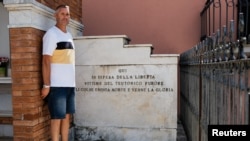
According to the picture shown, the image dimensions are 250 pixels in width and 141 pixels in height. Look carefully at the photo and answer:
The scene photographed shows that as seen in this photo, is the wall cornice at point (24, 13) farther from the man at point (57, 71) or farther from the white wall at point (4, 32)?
the white wall at point (4, 32)

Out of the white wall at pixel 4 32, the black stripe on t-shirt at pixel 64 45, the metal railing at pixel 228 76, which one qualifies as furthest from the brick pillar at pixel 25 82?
the metal railing at pixel 228 76

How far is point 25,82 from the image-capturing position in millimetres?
3342

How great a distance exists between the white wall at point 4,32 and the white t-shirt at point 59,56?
1.54 meters

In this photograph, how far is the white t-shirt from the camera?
3.29 meters

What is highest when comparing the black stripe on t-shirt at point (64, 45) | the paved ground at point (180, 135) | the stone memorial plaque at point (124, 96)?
the black stripe on t-shirt at point (64, 45)

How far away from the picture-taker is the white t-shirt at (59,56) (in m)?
3.29

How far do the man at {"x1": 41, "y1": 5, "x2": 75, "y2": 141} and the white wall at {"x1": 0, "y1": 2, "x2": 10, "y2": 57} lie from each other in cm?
154

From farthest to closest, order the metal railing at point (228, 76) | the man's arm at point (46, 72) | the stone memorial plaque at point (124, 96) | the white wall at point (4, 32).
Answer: the white wall at point (4, 32) → the stone memorial plaque at point (124, 96) → the man's arm at point (46, 72) → the metal railing at point (228, 76)

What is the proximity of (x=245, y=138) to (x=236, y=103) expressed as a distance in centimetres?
20

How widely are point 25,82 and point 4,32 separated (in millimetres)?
1638

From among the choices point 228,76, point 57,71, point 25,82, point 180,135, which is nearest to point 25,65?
point 25,82

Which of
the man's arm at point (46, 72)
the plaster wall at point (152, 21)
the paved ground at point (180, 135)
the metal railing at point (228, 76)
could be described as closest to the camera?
the metal railing at point (228, 76)

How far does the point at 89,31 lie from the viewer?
5926mm

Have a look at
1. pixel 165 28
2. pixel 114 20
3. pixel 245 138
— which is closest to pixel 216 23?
pixel 165 28
